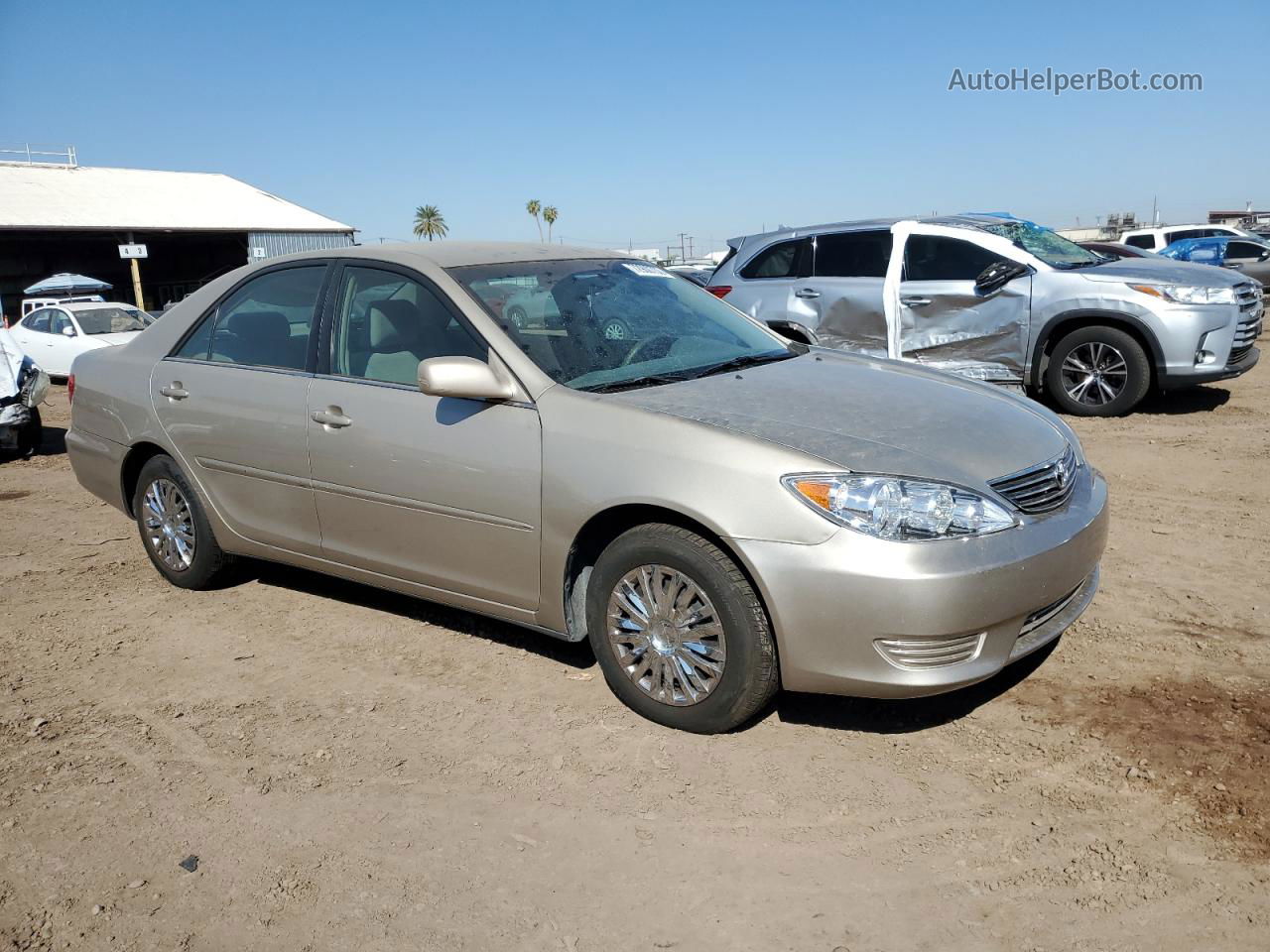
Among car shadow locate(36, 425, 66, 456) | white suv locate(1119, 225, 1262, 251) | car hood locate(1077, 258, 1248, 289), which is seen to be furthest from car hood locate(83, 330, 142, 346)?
white suv locate(1119, 225, 1262, 251)

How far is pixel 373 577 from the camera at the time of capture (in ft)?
14.3

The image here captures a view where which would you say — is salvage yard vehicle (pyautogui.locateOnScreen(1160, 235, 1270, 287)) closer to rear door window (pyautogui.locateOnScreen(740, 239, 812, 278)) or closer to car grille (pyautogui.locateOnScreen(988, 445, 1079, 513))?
rear door window (pyautogui.locateOnScreen(740, 239, 812, 278))

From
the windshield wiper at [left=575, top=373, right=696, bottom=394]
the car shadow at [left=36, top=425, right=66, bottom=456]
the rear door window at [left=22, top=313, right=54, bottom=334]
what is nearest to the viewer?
the windshield wiper at [left=575, top=373, right=696, bottom=394]

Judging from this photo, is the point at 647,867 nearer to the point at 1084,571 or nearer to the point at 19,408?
the point at 1084,571

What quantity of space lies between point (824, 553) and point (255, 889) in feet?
6.04

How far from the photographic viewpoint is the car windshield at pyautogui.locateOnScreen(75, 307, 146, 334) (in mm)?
16312

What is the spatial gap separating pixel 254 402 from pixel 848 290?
6.06 metres

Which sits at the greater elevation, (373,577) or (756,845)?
(373,577)

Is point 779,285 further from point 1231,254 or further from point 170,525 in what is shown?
point 1231,254

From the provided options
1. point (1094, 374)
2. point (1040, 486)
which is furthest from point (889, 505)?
point (1094, 374)

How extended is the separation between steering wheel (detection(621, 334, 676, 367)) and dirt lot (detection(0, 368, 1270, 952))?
1.24 metres

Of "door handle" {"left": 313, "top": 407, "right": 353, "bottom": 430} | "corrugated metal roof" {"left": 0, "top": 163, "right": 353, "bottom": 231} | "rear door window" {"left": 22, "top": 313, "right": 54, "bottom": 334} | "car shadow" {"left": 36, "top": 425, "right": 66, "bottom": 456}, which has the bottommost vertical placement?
"car shadow" {"left": 36, "top": 425, "right": 66, "bottom": 456}

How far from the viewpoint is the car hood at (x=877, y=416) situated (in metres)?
3.29

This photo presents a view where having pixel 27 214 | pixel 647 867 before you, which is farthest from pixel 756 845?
pixel 27 214
